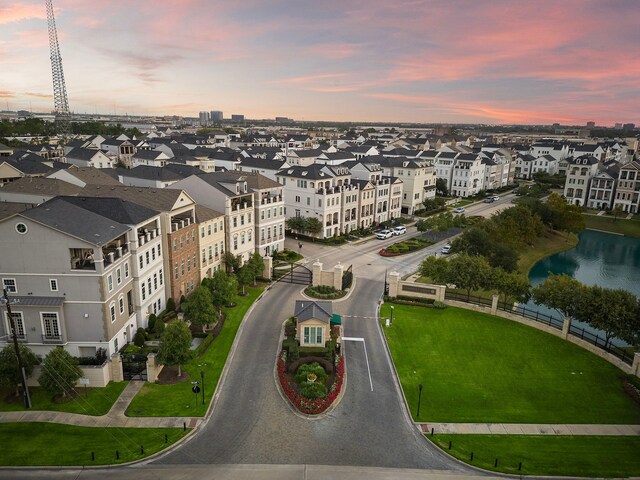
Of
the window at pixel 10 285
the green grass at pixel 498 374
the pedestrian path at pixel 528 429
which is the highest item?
the window at pixel 10 285

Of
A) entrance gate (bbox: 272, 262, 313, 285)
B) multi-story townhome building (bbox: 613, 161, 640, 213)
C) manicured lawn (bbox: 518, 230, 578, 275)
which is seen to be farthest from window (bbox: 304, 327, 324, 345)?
multi-story townhome building (bbox: 613, 161, 640, 213)

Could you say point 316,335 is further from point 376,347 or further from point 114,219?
point 114,219

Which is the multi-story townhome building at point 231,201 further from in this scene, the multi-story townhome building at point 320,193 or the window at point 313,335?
the window at point 313,335

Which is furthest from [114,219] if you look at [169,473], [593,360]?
[593,360]

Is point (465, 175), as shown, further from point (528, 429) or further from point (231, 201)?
point (528, 429)

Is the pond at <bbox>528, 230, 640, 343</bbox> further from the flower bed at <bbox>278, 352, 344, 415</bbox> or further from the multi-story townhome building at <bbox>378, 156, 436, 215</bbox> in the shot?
the flower bed at <bbox>278, 352, 344, 415</bbox>

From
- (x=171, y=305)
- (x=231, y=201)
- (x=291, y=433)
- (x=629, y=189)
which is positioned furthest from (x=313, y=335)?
(x=629, y=189)

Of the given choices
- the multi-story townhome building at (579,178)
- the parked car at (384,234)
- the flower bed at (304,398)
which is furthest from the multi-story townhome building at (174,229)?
the multi-story townhome building at (579,178)
